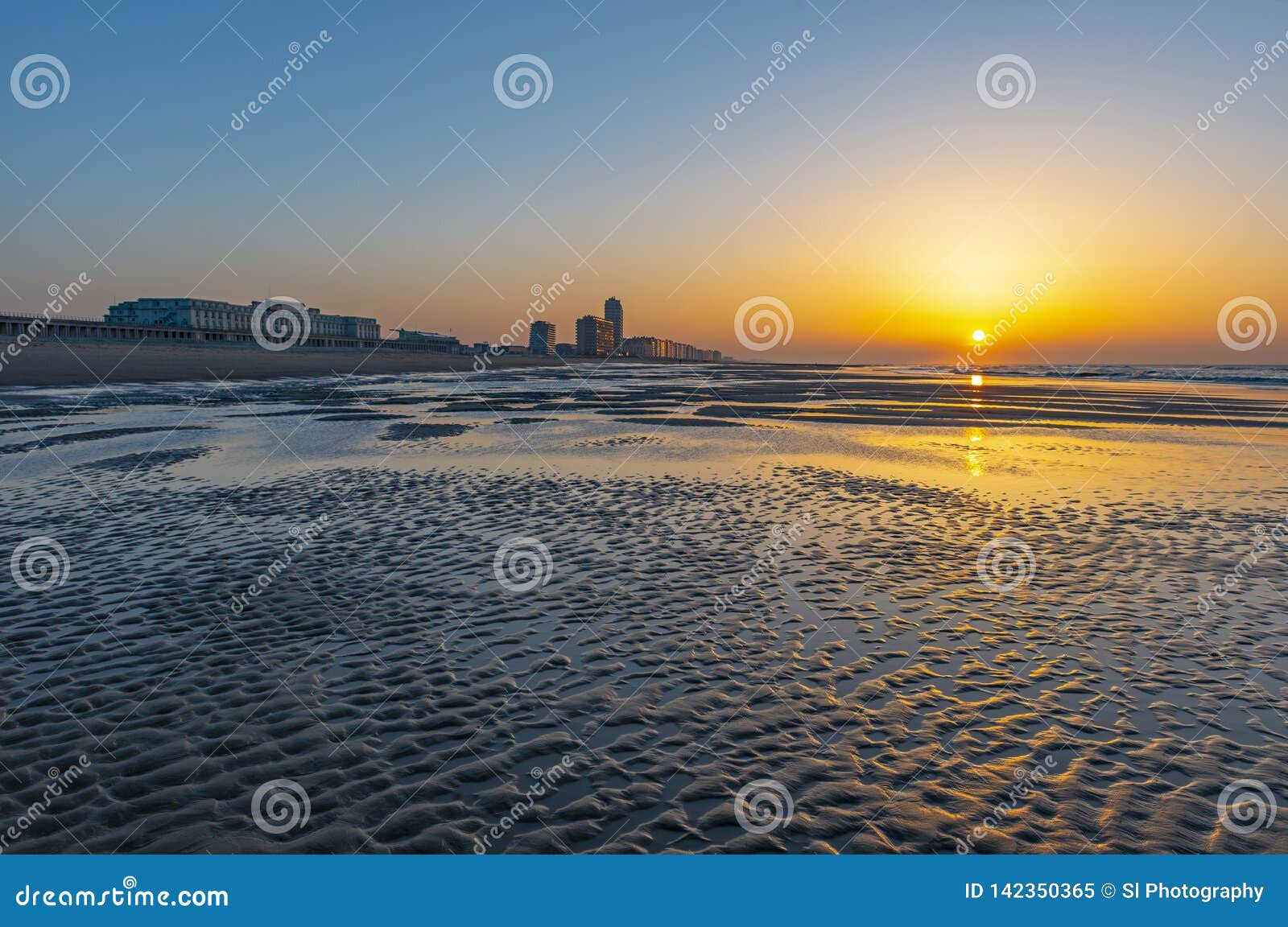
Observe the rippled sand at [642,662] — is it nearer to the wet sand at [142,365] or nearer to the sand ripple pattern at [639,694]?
the sand ripple pattern at [639,694]

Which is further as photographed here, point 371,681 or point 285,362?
point 285,362

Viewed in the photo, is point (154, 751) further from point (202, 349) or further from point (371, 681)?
point (202, 349)

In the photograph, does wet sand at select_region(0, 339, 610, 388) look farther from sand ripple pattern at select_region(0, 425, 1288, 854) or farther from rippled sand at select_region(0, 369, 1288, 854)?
sand ripple pattern at select_region(0, 425, 1288, 854)

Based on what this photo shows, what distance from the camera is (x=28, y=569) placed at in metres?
12.3

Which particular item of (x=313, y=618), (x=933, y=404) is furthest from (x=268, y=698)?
(x=933, y=404)

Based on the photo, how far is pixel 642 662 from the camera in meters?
9.20

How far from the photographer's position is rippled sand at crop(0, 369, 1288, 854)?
19.9 ft

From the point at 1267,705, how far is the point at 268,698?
1152cm

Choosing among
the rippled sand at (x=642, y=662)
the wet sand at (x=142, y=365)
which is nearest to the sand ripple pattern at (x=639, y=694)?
the rippled sand at (x=642, y=662)

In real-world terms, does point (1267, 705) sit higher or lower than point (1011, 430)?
lower

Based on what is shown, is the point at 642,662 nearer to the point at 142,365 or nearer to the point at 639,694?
the point at 639,694

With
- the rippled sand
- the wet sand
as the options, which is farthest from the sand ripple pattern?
the wet sand

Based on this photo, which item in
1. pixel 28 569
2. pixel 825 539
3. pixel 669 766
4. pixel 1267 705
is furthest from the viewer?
pixel 825 539

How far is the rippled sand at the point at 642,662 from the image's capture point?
605cm
